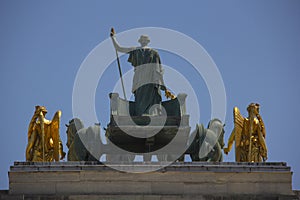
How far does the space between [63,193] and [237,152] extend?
763 cm

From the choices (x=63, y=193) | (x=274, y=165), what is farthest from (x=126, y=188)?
(x=274, y=165)

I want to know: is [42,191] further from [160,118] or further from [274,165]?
[274,165]

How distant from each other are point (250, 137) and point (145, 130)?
437cm

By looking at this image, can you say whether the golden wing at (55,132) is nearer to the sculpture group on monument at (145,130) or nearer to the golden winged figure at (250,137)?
the sculpture group on monument at (145,130)

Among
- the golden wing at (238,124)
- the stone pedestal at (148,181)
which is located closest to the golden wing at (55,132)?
the stone pedestal at (148,181)

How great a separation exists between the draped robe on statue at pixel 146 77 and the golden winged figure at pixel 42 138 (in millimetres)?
3193

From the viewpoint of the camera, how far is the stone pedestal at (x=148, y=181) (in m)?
40.8

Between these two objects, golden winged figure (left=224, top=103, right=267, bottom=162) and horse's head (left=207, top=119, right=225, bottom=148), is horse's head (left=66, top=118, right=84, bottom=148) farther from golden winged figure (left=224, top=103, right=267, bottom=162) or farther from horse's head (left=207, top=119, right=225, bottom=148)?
golden winged figure (left=224, top=103, right=267, bottom=162)

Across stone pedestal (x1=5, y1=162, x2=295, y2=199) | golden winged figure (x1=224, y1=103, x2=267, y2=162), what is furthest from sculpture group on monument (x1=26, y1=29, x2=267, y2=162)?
stone pedestal (x1=5, y1=162, x2=295, y2=199)

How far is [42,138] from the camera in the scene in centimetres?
4397

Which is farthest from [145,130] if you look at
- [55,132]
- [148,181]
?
[55,132]

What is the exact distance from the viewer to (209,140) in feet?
141

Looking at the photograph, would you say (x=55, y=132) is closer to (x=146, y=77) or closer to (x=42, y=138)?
(x=42, y=138)

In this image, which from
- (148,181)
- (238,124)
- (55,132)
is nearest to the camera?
(148,181)
